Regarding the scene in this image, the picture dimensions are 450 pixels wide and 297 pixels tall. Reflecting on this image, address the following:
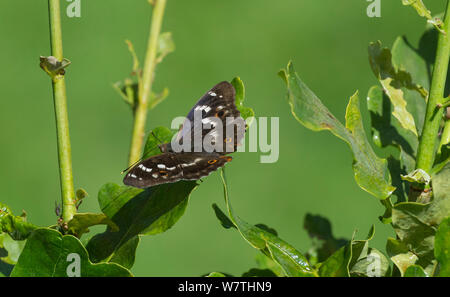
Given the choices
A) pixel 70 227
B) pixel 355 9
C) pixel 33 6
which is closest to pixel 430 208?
pixel 70 227

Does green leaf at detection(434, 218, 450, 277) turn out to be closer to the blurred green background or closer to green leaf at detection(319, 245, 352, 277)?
green leaf at detection(319, 245, 352, 277)

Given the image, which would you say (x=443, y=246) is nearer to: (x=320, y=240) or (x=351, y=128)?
(x=351, y=128)

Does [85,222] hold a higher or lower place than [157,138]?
lower

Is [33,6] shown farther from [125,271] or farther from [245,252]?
[125,271]

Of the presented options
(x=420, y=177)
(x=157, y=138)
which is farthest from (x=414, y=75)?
(x=157, y=138)

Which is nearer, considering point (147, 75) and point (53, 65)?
point (53, 65)

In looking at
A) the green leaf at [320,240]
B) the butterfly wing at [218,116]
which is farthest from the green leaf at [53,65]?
the green leaf at [320,240]
